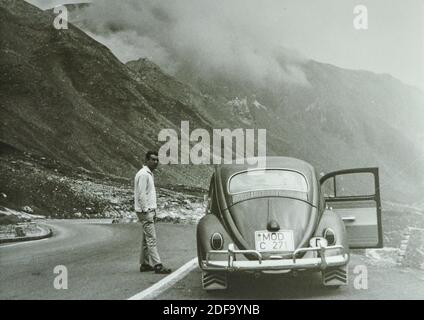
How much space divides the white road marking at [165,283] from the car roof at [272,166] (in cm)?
146

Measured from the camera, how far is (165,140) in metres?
105

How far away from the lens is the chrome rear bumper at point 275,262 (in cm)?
610

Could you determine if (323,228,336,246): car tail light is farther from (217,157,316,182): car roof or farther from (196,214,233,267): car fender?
(196,214,233,267): car fender

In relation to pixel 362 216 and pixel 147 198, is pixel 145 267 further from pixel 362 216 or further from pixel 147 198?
pixel 362 216

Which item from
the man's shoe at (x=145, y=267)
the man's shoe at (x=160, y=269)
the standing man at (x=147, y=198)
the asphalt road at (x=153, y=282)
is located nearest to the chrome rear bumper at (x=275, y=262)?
the asphalt road at (x=153, y=282)

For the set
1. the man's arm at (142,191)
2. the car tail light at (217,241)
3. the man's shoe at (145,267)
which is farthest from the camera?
the man's shoe at (145,267)

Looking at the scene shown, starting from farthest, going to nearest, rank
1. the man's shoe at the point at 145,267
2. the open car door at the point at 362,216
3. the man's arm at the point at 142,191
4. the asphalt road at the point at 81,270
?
the man's shoe at the point at 145,267
the man's arm at the point at 142,191
the open car door at the point at 362,216
the asphalt road at the point at 81,270

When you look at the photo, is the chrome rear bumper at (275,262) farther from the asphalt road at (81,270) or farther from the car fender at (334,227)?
the asphalt road at (81,270)

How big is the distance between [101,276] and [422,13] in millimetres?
5992

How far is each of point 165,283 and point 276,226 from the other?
1.71m

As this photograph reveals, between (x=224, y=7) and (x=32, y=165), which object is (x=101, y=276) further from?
(x=32, y=165)

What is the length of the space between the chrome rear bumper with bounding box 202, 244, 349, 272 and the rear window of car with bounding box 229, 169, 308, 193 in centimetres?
101

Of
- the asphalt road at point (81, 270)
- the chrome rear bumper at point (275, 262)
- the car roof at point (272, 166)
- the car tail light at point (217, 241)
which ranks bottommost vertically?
the asphalt road at point (81, 270)
